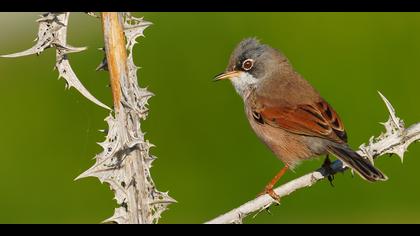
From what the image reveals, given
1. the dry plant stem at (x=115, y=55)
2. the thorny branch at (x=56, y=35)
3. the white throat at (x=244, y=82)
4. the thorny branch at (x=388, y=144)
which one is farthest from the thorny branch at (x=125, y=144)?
the white throat at (x=244, y=82)

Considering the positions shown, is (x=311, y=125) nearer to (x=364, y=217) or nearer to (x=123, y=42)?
(x=364, y=217)

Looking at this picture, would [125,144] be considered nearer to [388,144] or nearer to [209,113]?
[388,144]

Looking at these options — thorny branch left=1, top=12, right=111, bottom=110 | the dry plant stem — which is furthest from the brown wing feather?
thorny branch left=1, top=12, right=111, bottom=110

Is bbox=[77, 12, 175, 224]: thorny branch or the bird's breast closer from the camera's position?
bbox=[77, 12, 175, 224]: thorny branch

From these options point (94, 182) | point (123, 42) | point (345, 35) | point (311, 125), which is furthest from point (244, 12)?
point (123, 42)

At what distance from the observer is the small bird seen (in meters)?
5.68

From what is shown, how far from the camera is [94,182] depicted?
7742mm

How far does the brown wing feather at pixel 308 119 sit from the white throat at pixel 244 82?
0.37m

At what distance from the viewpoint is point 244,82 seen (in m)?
6.44

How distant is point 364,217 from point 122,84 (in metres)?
4.23

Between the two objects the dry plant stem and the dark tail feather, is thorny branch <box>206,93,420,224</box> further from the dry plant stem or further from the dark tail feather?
the dry plant stem

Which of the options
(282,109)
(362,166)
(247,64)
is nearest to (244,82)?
(247,64)

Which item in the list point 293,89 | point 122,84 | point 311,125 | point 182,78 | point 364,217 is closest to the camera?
point 122,84

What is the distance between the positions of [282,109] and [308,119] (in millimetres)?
279
